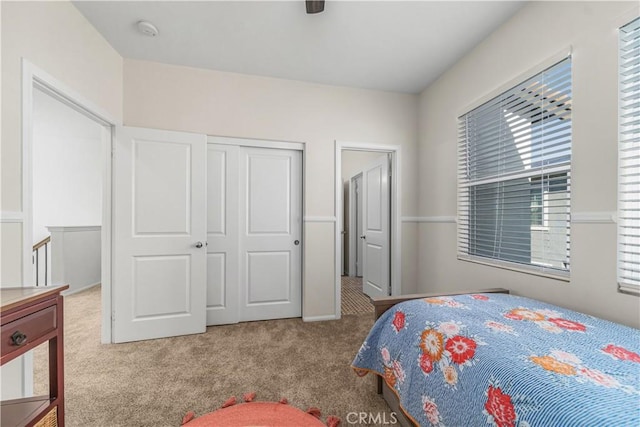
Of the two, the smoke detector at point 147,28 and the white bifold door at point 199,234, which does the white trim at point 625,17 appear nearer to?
the white bifold door at point 199,234

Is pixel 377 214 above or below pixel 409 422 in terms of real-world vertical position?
above

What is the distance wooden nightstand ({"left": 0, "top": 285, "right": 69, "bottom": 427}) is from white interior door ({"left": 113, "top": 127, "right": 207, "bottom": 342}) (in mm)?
1418

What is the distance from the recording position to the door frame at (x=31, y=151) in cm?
148

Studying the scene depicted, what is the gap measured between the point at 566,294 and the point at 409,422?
1.26 meters

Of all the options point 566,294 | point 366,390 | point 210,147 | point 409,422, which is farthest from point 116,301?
point 566,294

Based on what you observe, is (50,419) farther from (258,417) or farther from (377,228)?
(377,228)

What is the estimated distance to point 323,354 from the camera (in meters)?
2.17

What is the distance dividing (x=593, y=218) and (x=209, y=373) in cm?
267

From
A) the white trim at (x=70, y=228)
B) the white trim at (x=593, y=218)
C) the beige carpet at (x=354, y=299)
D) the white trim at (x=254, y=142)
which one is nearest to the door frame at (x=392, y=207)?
the beige carpet at (x=354, y=299)

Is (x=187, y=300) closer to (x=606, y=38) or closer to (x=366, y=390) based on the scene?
(x=366, y=390)

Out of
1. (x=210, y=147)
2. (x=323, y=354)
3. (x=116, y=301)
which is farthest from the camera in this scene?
(x=210, y=147)

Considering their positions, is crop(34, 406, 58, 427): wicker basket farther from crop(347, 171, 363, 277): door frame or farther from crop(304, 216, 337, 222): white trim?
crop(347, 171, 363, 277): door frame

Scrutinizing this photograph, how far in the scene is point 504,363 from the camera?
3.09 feet

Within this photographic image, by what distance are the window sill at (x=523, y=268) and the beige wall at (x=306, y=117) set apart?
92 cm
